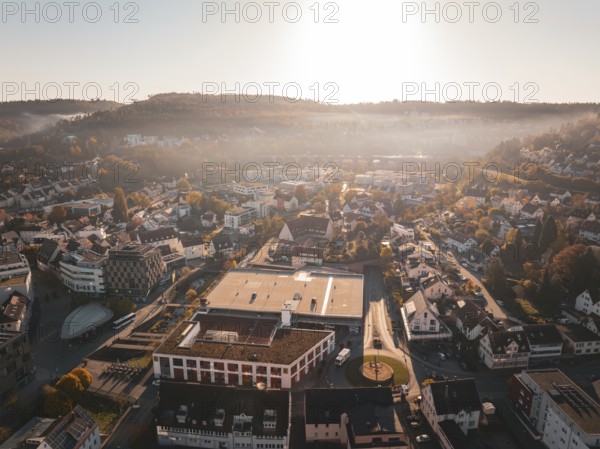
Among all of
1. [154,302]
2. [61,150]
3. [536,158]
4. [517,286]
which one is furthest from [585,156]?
[61,150]

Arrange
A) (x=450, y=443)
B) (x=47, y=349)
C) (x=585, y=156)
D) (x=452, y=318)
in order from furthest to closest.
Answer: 1. (x=585, y=156)
2. (x=452, y=318)
3. (x=47, y=349)
4. (x=450, y=443)

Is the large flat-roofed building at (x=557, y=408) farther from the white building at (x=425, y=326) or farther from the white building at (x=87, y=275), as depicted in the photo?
the white building at (x=87, y=275)

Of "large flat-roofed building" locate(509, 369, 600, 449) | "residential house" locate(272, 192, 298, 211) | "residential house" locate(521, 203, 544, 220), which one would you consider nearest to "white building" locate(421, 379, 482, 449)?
"large flat-roofed building" locate(509, 369, 600, 449)

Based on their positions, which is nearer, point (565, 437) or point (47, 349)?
point (565, 437)

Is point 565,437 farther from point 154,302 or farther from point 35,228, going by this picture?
point 35,228

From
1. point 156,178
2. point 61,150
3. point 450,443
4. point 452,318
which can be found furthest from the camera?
point 61,150

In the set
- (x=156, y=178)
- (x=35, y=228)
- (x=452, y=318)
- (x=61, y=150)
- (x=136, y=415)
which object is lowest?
(x=136, y=415)

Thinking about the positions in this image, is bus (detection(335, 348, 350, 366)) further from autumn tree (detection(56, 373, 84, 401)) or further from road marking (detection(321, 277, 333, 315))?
autumn tree (detection(56, 373, 84, 401))
